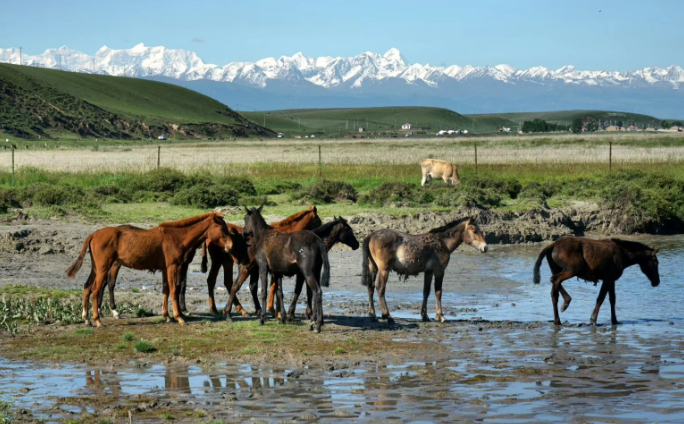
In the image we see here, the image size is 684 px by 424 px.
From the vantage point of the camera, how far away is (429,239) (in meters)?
14.1

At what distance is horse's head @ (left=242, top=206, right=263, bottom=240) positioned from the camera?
43.7 feet

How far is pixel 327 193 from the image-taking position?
30266 millimetres

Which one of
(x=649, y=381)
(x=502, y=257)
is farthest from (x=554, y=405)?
(x=502, y=257)

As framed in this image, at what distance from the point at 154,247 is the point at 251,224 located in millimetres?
1559

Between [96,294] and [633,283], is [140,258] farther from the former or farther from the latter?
[633,283]

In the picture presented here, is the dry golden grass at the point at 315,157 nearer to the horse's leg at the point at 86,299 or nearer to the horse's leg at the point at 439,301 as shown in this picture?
the horse's leg at the point at 86,299

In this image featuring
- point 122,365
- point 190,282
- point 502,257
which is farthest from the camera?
point 502,257

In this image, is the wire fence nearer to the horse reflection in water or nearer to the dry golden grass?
the dry golden grass

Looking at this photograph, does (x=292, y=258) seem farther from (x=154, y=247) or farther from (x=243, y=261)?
(x=154, y=247)

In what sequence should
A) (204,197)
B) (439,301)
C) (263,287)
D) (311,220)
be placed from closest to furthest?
1. (263,287)
2. (439,301)
3. (311,220)
4. (204,197)

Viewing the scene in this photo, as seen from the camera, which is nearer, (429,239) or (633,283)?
(429,239)

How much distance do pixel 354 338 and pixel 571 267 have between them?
13.6 ft

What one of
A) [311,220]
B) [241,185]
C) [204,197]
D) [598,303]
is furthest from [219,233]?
[241,185]

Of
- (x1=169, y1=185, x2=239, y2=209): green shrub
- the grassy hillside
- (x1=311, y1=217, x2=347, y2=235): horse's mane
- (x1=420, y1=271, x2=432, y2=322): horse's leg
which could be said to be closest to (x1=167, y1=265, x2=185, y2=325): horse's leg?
(x1=311, y1=217, x2=347, y2=235): horse's mane
